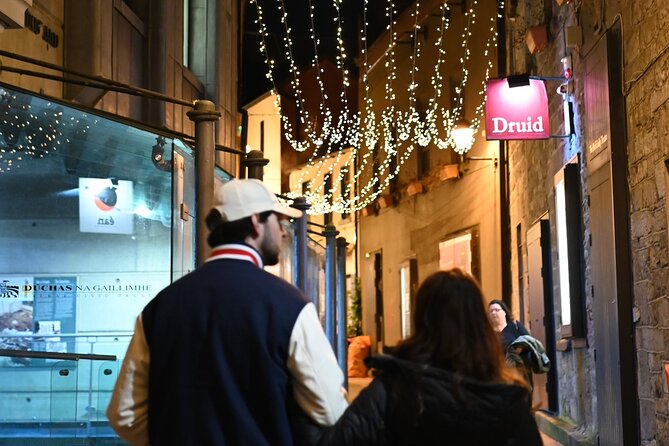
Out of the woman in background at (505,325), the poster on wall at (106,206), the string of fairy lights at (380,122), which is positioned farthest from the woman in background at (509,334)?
the string of fairy lights at (380,122)

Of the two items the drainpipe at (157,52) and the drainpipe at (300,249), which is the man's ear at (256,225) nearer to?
the drainpipe at (300,249)

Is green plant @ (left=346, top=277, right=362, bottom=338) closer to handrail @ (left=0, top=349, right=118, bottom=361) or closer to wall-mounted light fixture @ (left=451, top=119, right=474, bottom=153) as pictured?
wall-mounted light fixture @ (left=451, top=119, right=474, bottom=153)

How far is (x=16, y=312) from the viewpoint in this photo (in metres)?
7.96

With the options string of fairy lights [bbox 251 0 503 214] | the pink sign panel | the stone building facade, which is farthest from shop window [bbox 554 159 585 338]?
string of fairy lights [bbox 251 0 503 214]

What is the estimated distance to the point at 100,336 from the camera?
329 inches

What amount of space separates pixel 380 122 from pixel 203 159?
2383cm

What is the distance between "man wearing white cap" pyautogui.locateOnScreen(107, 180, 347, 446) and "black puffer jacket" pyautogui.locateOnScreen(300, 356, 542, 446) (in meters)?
0.16

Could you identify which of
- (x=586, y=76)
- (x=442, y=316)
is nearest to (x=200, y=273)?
(x=442, y=316)

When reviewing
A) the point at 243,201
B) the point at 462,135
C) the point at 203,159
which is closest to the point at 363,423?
the point at 243,201

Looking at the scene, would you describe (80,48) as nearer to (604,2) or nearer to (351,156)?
(604,2)

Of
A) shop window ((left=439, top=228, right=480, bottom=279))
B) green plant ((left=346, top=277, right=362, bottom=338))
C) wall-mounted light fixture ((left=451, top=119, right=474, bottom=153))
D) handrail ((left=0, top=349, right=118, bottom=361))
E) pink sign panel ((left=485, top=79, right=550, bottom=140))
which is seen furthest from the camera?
green plant ((left=346, top=277, right=362, bottom=338))

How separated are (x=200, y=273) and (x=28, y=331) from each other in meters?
4.79

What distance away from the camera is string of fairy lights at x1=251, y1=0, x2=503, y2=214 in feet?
77.6

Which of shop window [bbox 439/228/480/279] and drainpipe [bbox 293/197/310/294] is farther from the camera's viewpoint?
shop window [bbox 439/228/480/279]
